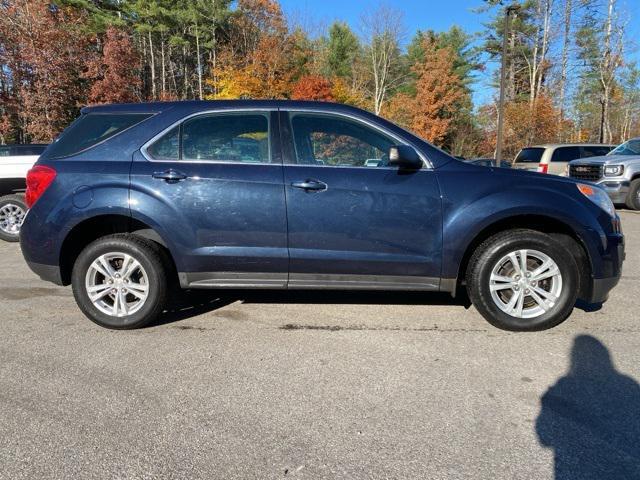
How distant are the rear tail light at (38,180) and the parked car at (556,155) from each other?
43.2 ft

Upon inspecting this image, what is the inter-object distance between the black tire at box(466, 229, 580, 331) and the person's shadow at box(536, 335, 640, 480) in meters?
0.46

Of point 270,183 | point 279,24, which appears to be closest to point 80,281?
point 270,183

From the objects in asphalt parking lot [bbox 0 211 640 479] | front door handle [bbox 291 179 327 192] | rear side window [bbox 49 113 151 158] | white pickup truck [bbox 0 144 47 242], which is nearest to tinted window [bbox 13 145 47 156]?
white pickup truck [bbox 0 144 47 242]

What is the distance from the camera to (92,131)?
12.5 ft

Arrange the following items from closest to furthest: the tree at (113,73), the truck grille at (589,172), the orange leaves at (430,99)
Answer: the truck grille at (589,172) < the tree at (113,73) < the orange leaves at (430,99)

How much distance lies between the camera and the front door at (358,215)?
351cm

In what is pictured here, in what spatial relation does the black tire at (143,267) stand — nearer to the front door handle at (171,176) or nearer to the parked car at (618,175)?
the front door handle at (171,176)

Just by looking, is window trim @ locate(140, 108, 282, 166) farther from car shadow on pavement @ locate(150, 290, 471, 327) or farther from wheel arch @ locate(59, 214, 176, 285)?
car shadow on pavement @ locate(150, 290, 471, 327)

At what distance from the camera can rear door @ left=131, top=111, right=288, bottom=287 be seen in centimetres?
354

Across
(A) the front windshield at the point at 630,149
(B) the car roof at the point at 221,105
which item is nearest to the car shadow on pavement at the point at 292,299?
(B) the car roof at the point at 221,105

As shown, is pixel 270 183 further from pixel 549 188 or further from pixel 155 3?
pixel 155 3

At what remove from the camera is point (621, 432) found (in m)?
2.35

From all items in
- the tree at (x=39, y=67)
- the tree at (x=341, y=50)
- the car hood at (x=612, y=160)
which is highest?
the tree at (x=341, y=50)

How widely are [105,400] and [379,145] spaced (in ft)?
8.74
